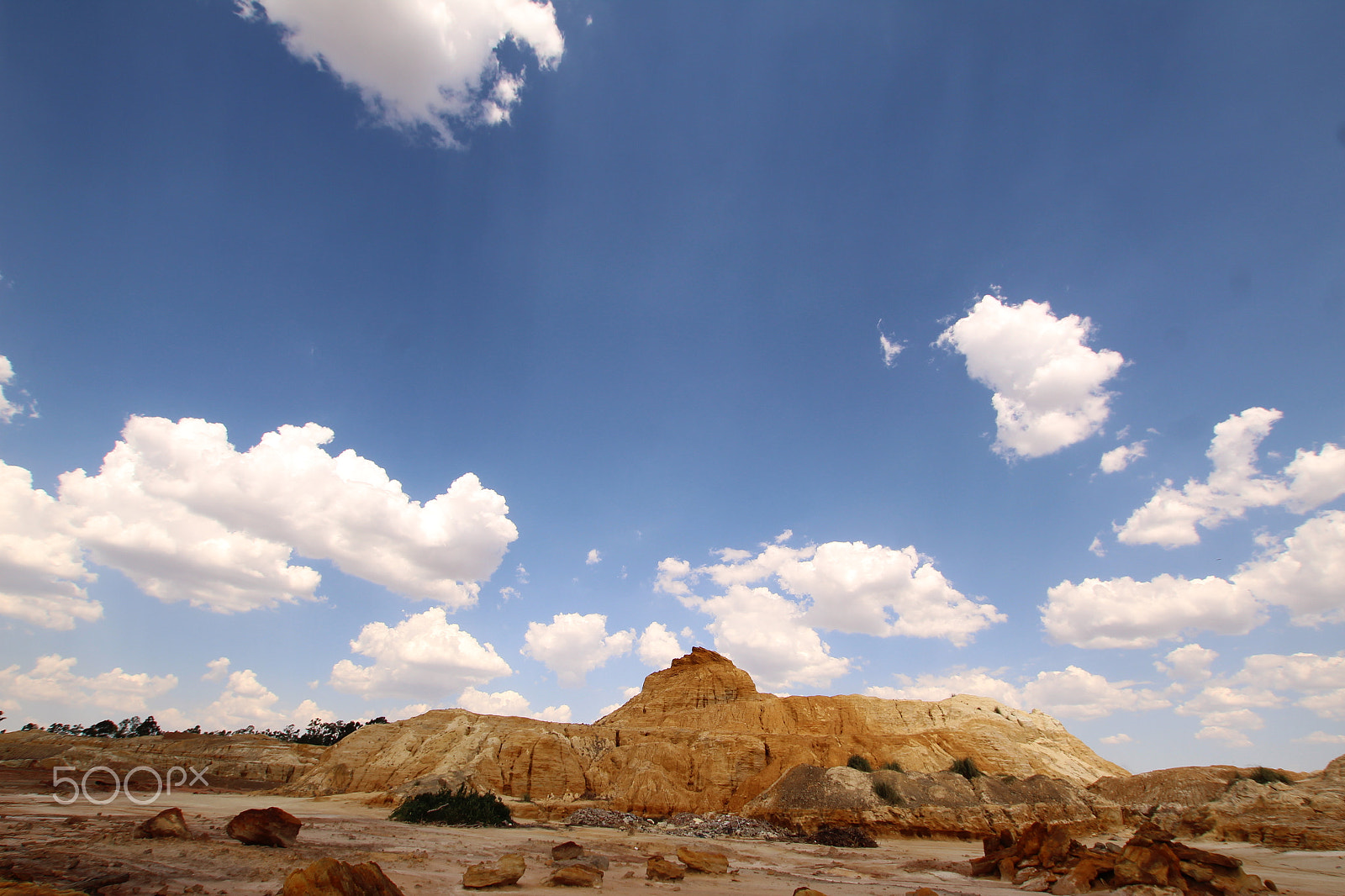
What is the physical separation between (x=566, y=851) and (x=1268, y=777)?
→ 3467cm

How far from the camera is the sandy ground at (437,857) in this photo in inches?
404

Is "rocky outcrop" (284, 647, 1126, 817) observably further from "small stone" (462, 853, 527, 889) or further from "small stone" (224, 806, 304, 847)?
"small stone" (462, 853, 527, 889)

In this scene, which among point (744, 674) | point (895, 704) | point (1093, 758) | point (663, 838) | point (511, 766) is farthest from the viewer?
point (744, 674)

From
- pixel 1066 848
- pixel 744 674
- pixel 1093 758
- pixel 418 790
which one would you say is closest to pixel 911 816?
pixel 1066 848

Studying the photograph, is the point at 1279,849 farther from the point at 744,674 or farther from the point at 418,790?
the point at 744,674

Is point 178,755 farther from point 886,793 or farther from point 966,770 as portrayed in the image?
point 966,770

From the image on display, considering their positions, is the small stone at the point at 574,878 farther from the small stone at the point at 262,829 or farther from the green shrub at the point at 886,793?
the green shrub at the point at 886,793

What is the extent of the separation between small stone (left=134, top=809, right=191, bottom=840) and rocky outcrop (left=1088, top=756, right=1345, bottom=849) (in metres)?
37.4

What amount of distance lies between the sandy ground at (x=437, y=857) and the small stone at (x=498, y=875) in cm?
19

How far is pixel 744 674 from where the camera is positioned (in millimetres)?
82438

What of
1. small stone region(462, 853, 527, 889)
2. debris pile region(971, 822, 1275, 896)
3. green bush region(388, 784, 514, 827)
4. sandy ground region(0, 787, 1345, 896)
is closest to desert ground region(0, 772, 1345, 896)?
sandy ground region(0, 787, 1345, 896)

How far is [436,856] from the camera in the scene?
15375 millimetres

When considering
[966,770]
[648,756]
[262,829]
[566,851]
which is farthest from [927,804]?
[262,829]

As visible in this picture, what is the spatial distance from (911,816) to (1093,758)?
4002 centimetres
